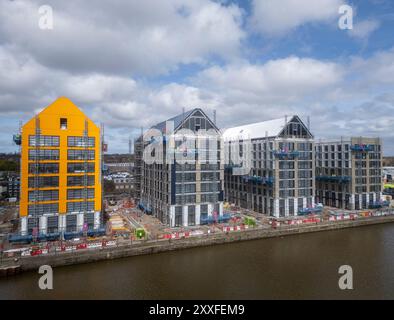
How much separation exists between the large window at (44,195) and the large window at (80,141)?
7123 mm

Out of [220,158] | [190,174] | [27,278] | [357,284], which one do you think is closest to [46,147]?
[27,278]

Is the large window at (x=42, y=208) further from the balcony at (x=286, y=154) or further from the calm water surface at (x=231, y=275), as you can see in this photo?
the balcony at (x=286, y=154)

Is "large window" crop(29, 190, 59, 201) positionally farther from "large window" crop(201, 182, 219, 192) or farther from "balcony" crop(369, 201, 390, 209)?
"balcony" crop(369, 201, 390, 209)

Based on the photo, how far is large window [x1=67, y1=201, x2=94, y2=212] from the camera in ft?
130

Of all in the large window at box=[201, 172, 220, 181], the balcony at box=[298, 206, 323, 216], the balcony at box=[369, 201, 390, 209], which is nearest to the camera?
the large window at box=[201, 172, 220, 181]

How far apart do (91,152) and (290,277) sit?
1234 inches

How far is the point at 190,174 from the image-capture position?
4638 cm

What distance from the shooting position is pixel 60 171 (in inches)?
1540

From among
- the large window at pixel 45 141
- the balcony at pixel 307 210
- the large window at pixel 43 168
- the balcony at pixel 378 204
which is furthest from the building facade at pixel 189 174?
the balcony at pixel 378 204

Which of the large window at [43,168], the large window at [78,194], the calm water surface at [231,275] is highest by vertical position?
the large window at [43,168]

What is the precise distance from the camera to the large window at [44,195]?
3797cm

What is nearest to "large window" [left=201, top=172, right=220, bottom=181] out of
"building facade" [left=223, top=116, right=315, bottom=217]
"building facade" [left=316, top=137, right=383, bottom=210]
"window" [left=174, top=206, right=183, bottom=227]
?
"window" [left=174, top=206, right=183, bottom=227]

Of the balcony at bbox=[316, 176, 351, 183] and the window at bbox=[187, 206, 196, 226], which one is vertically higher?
the balcony at bbox=[316, 176, 351, 183]

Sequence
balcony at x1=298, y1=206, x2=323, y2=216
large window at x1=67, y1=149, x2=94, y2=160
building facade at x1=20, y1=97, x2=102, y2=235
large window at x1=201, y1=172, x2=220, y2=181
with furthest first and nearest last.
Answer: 1. balcony at x1=298, y1=206, x2=323, y2=216
2. large window at x1=201, y1=172, x2=220, y2=181
3. large window at x1=67, y1=149, x2=94, y2=160
4. building facade at x1=20, y1=97, x2=102, y2=235
